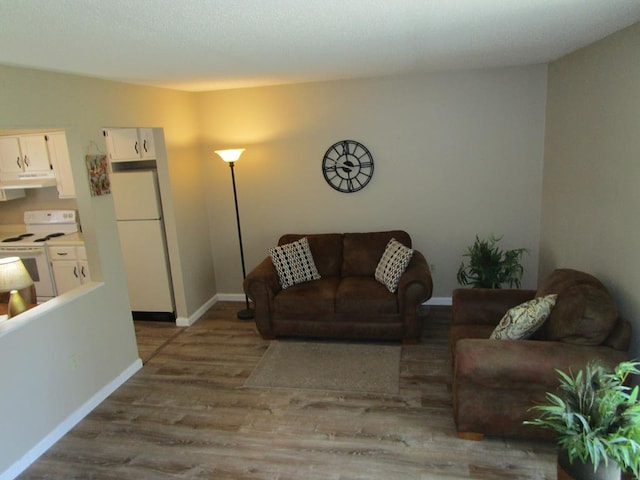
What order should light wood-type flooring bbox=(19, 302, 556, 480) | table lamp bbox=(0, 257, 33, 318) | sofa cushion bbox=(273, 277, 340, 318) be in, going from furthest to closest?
sofa cushion bbox=(273, 277, 340, 318) → table lamp bbox=(0, 257, 33, 318) → light wood-type flooring bbox=(19, 302, 556, 480)

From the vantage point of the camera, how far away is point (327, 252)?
4.68m

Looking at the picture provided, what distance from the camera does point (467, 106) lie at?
4.40 m

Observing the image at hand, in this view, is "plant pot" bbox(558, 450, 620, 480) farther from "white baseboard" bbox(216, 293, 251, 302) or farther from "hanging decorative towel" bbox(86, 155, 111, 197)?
"white baseboard" bbox(216, 293, 251, 302)

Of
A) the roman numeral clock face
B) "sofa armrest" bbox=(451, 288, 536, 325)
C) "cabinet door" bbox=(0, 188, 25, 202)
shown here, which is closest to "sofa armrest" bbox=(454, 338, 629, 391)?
"sofa armrest" bbox=(451, 288, 536, 325)

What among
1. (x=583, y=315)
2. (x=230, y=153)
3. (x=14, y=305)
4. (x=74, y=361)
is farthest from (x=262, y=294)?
(x=583, y=315)

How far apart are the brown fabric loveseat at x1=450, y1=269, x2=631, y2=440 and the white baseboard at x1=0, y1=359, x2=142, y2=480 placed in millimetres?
2657

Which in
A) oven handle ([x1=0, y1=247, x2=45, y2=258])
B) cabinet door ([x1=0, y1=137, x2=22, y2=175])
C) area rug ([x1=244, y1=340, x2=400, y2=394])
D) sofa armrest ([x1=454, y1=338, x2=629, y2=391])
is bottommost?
area rug ([x1=244, y1=340, x2=400, y2=394])

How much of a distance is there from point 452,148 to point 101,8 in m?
3.59

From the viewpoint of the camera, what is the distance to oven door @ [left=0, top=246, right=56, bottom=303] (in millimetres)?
4719

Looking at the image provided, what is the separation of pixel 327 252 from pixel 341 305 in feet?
2.56

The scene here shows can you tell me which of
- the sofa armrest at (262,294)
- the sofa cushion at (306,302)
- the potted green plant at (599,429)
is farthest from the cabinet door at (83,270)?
the potted green plant at (599,429)

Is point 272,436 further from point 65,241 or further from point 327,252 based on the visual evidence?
point 65,241

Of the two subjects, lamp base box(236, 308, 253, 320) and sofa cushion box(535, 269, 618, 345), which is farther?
lamp base box(236, 308, 253, 320)

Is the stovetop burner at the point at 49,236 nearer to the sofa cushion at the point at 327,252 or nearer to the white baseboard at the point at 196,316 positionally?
the white baseboard at the point at 196,316
